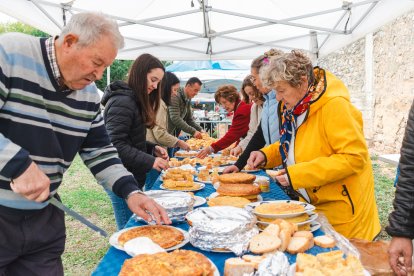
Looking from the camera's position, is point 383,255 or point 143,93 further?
point 143,93

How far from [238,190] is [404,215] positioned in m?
0.92

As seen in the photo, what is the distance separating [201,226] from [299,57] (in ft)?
3.81

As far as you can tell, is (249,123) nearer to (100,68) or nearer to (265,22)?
(265,22)

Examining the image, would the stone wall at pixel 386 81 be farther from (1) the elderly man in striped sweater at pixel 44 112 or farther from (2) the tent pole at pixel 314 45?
(1) the elderly man in striped sweater at pixel 44 112

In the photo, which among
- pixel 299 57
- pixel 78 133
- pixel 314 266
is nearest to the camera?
pixel 314 266

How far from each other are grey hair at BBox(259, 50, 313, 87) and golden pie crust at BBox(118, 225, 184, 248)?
40.5 inches

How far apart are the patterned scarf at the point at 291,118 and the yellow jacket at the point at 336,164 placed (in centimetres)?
4

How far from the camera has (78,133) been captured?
1.71 meters

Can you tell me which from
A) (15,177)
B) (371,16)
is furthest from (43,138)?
(371,16)

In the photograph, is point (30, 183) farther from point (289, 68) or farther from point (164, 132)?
point (164, 132)

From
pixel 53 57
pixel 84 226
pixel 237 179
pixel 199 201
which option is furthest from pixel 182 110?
pixel 53 57

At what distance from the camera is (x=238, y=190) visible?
2223 mm

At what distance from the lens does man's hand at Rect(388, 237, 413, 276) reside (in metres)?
1.58

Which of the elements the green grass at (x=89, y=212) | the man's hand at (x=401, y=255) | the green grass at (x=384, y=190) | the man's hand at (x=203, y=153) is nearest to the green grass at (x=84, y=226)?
the green grass at (x=89, y=212)
